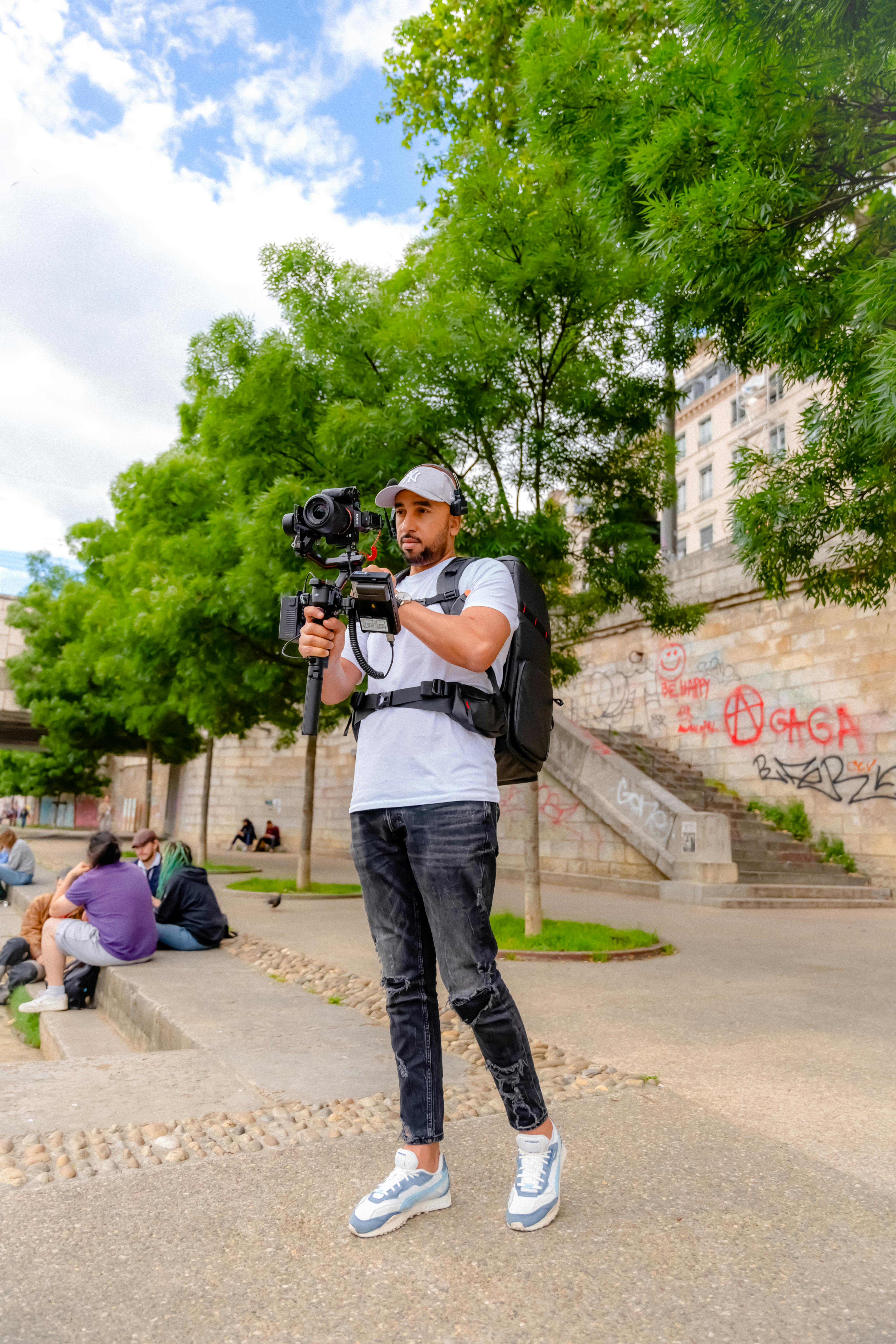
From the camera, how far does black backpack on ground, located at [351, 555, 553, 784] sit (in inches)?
94.2

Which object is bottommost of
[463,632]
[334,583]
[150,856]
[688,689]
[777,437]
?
[150,856]

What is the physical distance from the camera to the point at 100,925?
6.34m

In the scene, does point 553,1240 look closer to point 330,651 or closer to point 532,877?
point 330,651

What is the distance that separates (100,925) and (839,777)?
10.5 meters

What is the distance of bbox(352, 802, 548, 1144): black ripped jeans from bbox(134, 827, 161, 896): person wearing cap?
18.2 feet

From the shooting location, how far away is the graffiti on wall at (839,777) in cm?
1255

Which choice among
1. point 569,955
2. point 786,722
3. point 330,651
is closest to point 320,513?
point 330,651

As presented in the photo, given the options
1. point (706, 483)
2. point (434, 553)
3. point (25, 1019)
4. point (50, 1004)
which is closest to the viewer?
point (434, 553)

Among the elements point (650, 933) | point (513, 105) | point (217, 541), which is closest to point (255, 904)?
point (217, 541)

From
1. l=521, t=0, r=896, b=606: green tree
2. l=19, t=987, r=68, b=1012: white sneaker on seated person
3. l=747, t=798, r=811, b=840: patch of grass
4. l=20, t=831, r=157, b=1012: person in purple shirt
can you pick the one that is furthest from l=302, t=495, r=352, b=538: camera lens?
l=747, t=798, r=811, b=840: patch of grass

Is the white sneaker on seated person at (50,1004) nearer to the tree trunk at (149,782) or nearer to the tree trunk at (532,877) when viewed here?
the tree trunk at (532,877)

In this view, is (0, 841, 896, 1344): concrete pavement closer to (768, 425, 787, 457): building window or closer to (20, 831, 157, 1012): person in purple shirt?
(20, 831, 157, 1012): person in purple shirt

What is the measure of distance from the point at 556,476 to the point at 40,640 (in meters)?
21.4

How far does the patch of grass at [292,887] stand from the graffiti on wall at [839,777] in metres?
6.63
